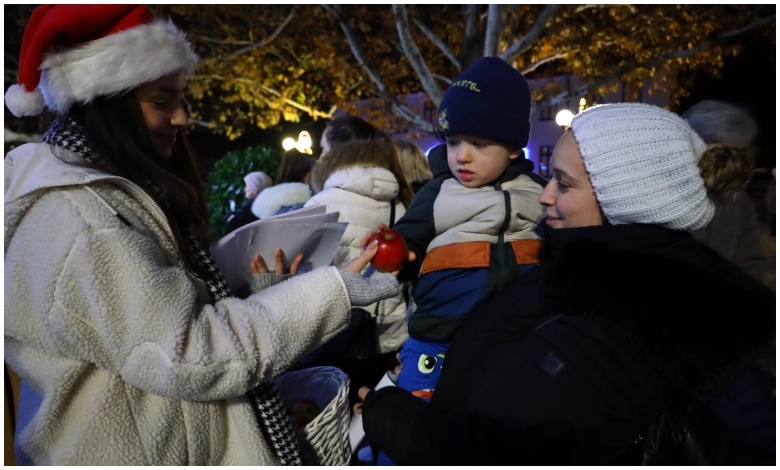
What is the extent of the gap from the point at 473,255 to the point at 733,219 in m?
2.01

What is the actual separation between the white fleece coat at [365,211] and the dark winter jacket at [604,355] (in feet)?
6.67

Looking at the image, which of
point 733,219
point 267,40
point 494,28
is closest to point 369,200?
point 733,219

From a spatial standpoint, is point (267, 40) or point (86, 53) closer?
point (86, 53)

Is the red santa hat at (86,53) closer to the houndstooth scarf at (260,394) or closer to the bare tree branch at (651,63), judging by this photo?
the houndstooth scarf at (260,394)

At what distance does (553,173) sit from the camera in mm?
1718

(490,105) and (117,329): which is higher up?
(490,105)

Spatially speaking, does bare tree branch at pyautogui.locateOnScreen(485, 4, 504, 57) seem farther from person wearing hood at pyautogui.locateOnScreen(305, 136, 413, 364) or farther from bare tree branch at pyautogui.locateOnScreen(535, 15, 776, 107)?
person wearing hood at pyautogui.locateOnScreen(305, 136, 413, 364)

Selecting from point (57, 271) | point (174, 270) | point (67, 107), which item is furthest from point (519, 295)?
point (67, 107)

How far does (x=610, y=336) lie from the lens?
4.08ft

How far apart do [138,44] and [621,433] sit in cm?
168

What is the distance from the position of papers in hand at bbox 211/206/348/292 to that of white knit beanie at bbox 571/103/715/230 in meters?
0.91

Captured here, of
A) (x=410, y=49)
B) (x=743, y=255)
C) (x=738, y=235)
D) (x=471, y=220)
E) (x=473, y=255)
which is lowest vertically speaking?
(x=743, y=255)

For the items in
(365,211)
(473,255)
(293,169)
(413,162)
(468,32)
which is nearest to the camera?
(473,255)

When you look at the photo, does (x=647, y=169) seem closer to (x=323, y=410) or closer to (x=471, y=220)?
(x=471, y=220)
